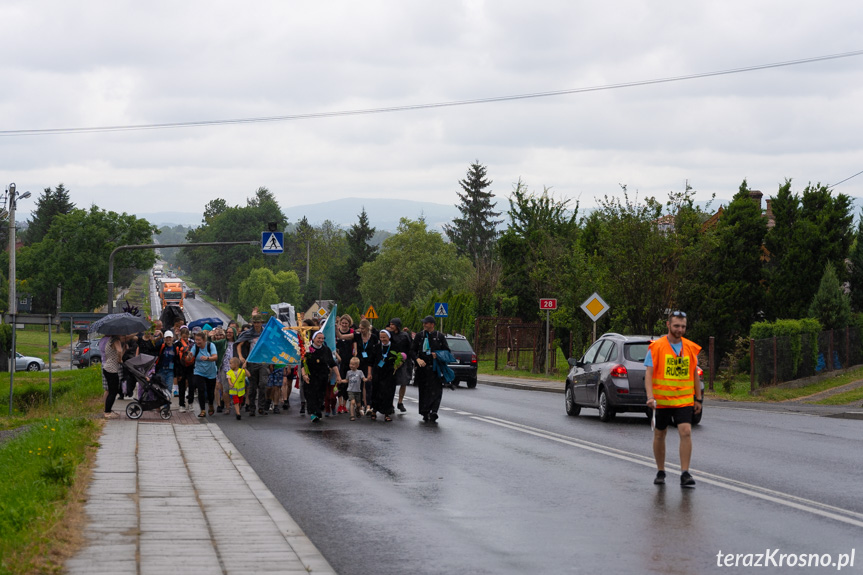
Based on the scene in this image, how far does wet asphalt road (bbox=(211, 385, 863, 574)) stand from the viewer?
7672 mm

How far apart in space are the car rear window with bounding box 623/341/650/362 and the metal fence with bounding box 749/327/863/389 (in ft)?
32.0

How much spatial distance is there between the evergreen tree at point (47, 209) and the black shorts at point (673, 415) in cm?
12894

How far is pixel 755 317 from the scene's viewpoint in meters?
42.5

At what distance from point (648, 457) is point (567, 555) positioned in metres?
6.21

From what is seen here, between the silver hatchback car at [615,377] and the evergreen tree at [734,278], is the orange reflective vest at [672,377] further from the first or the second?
the evergreen tree at [734,278]

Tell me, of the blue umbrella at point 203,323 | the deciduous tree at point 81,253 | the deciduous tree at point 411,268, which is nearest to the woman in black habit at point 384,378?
the blue umbrella at point 203,323

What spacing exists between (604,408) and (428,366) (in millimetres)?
3285

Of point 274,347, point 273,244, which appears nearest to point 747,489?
point 274,347

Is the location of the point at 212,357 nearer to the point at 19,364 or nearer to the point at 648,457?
the point at 648,457

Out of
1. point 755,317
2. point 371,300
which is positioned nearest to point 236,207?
point 371,300

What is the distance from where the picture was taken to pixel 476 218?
369 ft

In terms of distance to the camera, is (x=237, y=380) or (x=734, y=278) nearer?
(x=237, y=380)

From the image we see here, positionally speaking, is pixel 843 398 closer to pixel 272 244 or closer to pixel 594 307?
pixel 594 307

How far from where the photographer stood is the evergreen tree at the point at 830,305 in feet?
115
